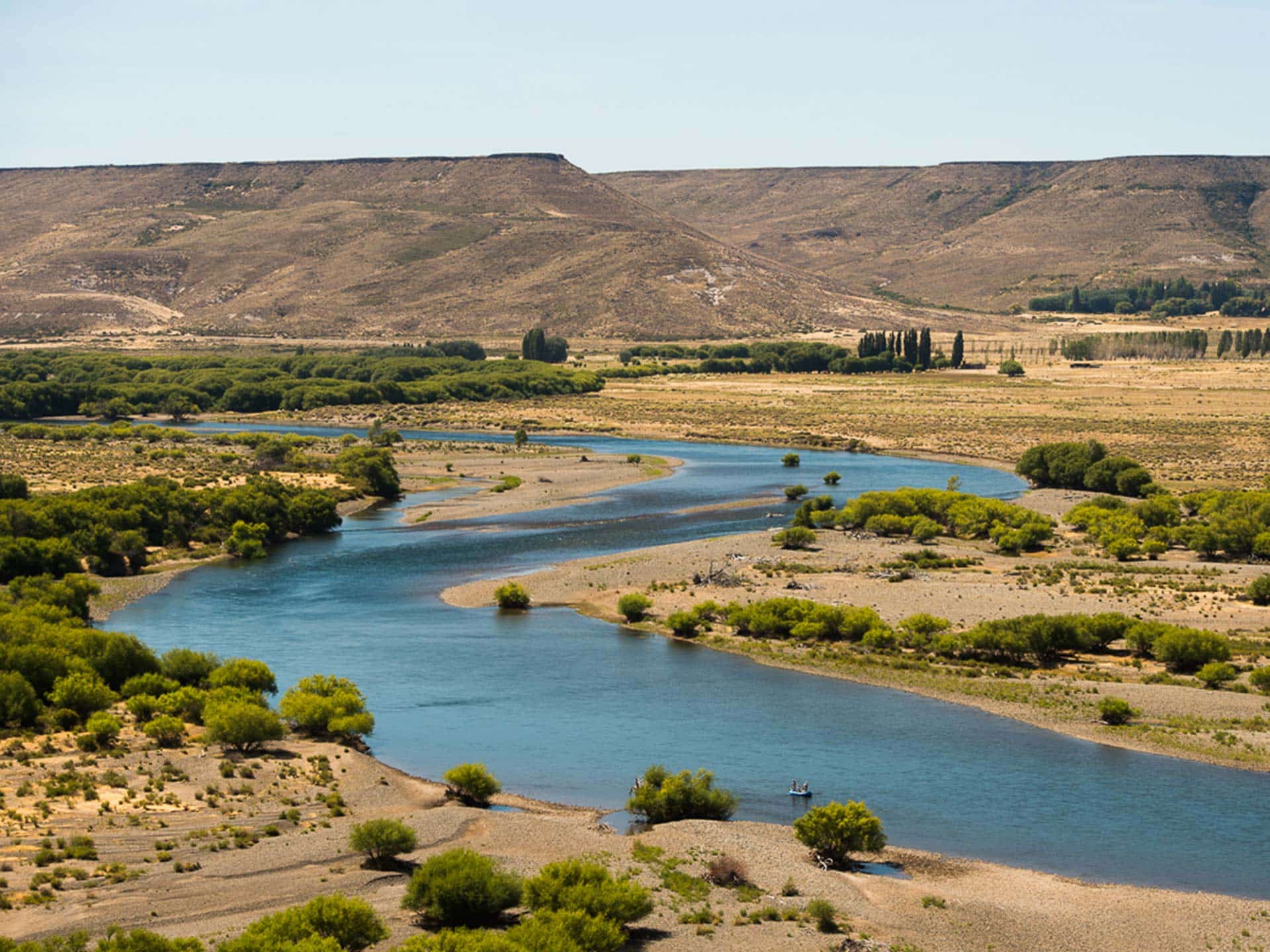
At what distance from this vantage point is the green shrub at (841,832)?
3409 cm

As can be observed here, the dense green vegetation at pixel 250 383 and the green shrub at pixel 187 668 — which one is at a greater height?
the dense green vegetation at pixel 250 383

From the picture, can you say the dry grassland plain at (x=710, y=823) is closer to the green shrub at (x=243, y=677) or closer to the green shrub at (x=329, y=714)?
the green shrub at (x=329, y=714)

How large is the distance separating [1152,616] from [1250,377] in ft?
431

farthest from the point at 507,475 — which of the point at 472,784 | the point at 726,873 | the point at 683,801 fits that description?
the point at 726,873

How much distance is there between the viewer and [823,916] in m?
30.1

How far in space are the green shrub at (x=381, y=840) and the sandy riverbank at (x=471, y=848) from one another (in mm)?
449

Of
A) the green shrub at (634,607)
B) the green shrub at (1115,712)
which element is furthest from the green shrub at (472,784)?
the green shrub at (634,607)

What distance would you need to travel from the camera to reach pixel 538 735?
4522 cm

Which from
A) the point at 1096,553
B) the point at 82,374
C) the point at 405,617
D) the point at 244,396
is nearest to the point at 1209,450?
the point at 1096,553

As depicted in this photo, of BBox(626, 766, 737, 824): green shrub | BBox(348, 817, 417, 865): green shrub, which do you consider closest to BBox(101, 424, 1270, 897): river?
BBox(626, 766, 737, 824): green shrub

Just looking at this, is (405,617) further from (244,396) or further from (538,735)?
(244,396)

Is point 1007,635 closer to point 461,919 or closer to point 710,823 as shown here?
point 710,823

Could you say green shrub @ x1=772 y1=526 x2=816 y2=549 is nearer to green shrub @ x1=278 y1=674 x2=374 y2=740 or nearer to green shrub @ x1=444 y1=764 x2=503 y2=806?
green shrub @ x1=278 y1=674 x2=374 y2=740

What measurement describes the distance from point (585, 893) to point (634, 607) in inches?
1261
